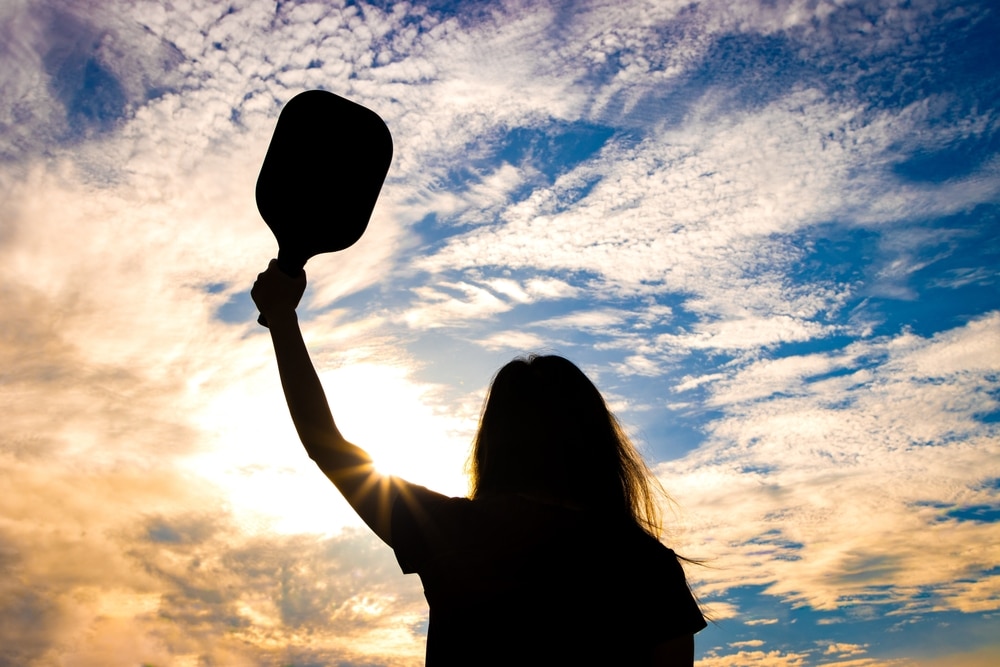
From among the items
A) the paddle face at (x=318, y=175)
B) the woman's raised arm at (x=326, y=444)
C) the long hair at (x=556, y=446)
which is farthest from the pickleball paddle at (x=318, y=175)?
the long hair at (x=556, y=446)

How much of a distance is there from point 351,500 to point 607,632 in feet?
2.58

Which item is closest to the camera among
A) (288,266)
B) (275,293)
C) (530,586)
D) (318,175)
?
(530,586)

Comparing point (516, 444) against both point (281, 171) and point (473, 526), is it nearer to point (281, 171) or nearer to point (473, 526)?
point (473, 526)

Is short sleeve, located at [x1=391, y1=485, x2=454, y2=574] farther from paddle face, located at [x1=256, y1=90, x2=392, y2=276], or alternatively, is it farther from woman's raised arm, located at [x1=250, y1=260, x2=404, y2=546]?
paddle face, located at [x1=256, y1=90, x2=392, y2=276]

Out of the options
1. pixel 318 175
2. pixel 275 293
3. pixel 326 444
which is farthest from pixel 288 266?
pixel 326 444

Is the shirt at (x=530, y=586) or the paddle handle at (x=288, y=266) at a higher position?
the paddle handle at (x=288, y=266)

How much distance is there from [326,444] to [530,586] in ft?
2.22

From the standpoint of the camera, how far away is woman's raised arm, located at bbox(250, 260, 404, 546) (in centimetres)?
209

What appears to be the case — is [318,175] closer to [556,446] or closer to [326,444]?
[326,444]

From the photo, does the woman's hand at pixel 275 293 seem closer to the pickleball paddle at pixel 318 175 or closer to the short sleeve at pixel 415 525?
the pickleball paddle at pixel 318 175

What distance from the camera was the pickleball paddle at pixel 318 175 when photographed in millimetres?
2510

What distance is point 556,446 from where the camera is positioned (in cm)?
243

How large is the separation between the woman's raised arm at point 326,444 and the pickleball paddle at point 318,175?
0.35 meters

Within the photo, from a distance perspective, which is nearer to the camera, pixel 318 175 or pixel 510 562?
pixel 510 562
